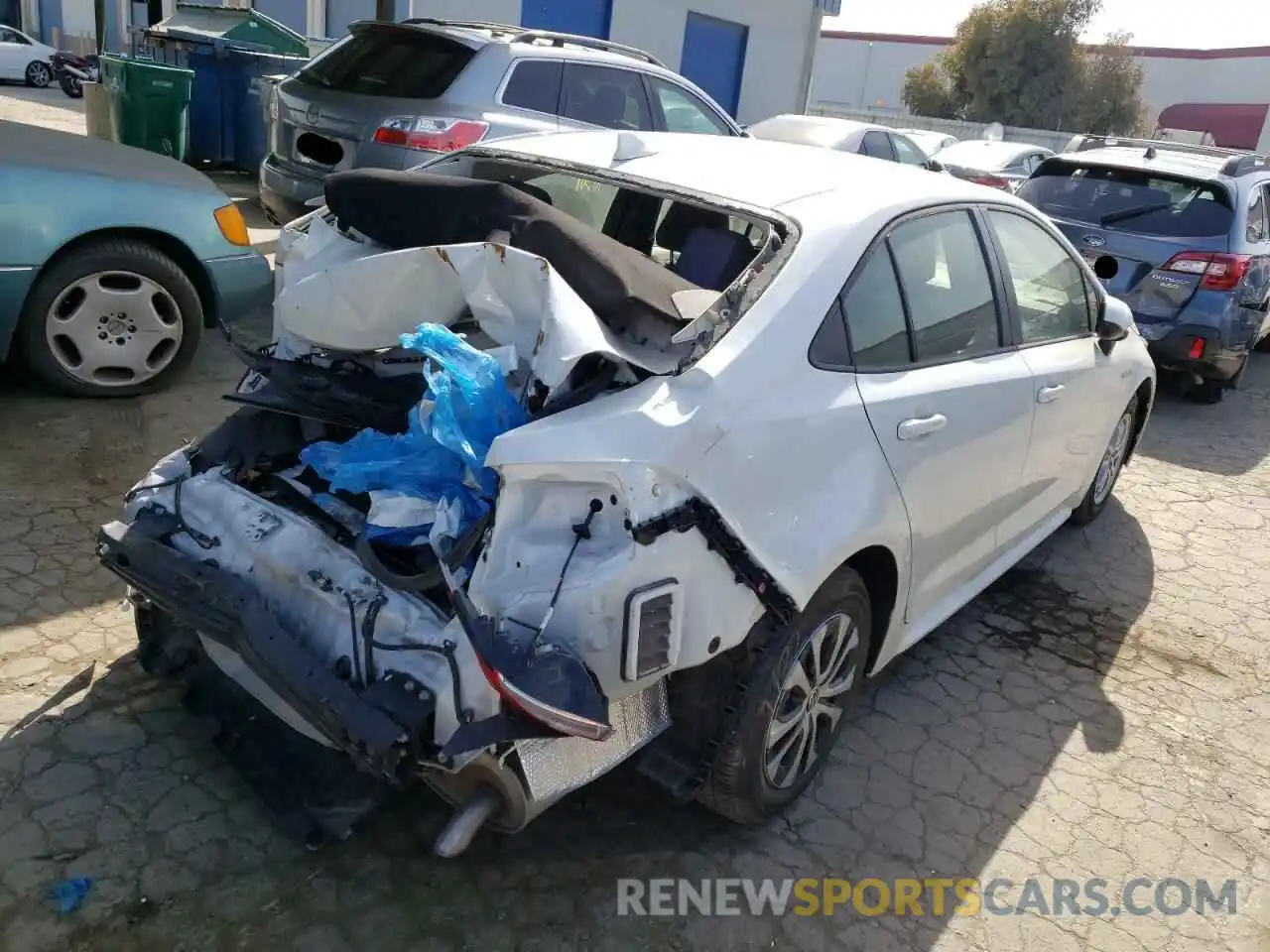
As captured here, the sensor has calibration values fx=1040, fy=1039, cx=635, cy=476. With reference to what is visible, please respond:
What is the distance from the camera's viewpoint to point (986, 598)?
4.46 metres

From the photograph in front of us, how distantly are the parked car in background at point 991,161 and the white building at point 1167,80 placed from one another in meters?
21.2

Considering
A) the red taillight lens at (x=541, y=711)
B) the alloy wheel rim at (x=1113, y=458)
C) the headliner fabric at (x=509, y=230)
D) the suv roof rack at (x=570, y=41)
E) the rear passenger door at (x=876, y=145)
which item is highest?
the suv roof rack at (x=570, y=41)

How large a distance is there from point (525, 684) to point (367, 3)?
1725 cm

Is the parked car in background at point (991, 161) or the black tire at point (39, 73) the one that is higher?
the parked car in background at point (991, 161)

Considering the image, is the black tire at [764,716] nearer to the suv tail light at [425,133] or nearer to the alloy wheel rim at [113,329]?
the alloy wheel rim at [113,329]

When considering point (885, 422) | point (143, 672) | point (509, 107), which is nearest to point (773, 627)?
point (885, 422)

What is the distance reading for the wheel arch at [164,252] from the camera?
4.66 meters

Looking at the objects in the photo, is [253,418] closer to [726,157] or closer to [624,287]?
[624,287]

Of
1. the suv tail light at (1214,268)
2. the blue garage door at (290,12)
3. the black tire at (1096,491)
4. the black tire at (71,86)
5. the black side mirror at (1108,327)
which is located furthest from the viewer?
the black tire at (71,86)

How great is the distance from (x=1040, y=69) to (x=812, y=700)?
36.9 m

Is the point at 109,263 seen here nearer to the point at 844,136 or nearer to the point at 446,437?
the point at 446,437

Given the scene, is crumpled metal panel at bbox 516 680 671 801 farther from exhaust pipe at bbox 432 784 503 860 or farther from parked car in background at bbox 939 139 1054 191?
parked car in background at bbox 939 139 1054 191

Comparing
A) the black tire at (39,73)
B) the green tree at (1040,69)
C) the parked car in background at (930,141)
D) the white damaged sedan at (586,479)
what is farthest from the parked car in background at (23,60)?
the green tree at (1040,69)

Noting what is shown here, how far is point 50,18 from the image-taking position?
27.5 m
